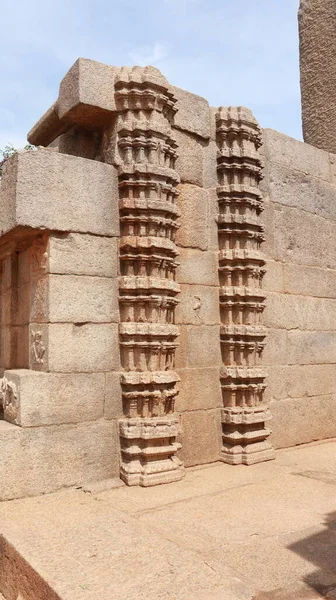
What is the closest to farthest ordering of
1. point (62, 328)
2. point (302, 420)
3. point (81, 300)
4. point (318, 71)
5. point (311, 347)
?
point (62, 328) → point (81, 300) → point (302, 420) → point (311, 347) → point (318, 71)

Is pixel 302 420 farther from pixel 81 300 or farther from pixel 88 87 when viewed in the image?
pixel 88 87

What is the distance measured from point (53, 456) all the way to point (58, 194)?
2153mm

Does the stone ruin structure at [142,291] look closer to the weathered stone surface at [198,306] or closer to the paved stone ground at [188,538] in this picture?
the weathered stone surface at [198,306]

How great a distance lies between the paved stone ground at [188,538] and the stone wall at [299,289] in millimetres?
1532

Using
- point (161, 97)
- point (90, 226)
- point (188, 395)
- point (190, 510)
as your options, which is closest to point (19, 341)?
point (90, 226)

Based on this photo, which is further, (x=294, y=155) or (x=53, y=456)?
(x=294, y=155)

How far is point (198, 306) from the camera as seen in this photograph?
16.9 ft

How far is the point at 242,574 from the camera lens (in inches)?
104

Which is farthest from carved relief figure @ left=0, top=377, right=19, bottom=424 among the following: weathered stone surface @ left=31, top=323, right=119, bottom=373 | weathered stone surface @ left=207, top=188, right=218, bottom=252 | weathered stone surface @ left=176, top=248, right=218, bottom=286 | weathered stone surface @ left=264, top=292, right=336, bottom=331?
weathered stone surface @ left=264, top=292, right=336, bottom=331

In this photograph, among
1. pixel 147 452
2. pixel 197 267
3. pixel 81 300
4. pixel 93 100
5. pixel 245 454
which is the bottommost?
pixel 245 454

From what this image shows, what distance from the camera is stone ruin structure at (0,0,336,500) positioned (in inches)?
165

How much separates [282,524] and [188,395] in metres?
1.79

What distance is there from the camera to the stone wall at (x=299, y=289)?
5.86 meters

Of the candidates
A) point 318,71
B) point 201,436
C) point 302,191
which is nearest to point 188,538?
point 201,436
